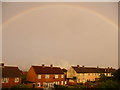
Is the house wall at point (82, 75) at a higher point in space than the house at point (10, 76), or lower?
lower

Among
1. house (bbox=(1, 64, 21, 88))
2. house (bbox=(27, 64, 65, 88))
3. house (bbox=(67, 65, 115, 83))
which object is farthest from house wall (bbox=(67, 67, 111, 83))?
house (bbox=(1, 64, 21, 88))

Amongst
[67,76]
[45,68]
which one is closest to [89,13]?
[45,68]

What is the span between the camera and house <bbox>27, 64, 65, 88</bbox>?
9.80 meters

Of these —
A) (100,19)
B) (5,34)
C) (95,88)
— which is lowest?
(95,88)

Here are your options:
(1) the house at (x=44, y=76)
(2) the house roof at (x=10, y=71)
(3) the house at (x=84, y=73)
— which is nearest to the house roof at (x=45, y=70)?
(1) the house at (x=44, y=76)

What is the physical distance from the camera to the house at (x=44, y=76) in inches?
386

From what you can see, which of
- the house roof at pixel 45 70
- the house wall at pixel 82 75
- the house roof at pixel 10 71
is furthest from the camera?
the house wall at pixel 82 75

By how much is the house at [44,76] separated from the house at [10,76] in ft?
3.60

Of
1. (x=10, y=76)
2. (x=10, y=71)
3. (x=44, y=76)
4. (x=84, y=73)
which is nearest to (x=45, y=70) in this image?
(x=44, y=76)

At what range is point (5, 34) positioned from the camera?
818cm

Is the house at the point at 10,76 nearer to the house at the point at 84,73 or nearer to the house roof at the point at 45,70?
the house roof at the point at 45,70

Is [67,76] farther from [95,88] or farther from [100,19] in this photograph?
[95,88]

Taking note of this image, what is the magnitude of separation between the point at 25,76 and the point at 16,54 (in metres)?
2.48

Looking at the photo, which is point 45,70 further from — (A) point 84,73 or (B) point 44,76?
(A) point 84,73
